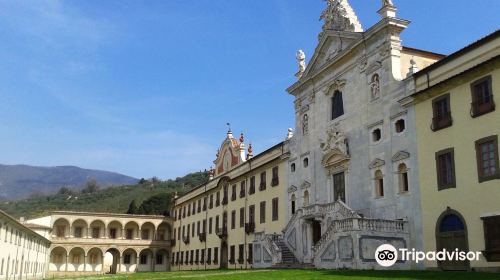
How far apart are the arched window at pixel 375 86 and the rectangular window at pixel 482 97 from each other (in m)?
7.91

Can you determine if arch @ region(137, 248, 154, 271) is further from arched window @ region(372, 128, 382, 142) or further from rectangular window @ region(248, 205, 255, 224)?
arched window @ region(372, 128, 382, 142)

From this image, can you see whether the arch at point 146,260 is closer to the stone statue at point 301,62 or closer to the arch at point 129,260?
the arch at point 129,260

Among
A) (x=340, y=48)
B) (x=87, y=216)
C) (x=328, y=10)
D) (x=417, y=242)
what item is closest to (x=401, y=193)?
(x=417, y=242)

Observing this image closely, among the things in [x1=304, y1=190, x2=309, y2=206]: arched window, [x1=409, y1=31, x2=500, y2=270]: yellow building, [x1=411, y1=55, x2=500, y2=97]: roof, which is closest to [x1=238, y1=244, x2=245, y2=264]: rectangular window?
[x1=304, y1=190, x2=309, y2=206]: arched window

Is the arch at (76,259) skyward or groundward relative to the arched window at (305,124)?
groundward

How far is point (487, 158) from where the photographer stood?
23.8 metres

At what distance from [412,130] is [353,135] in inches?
229

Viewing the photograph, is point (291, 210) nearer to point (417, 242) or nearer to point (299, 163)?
point (299, 163)

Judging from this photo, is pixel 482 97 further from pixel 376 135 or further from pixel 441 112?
pixel 376 135

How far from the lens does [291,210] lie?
4275cm

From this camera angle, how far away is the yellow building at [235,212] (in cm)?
4528

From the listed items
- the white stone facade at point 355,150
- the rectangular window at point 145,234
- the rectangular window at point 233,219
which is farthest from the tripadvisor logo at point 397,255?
the rectangular window at point 145,234

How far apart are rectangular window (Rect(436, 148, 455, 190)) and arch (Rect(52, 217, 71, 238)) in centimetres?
6120

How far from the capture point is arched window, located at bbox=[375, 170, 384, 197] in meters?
31.5
